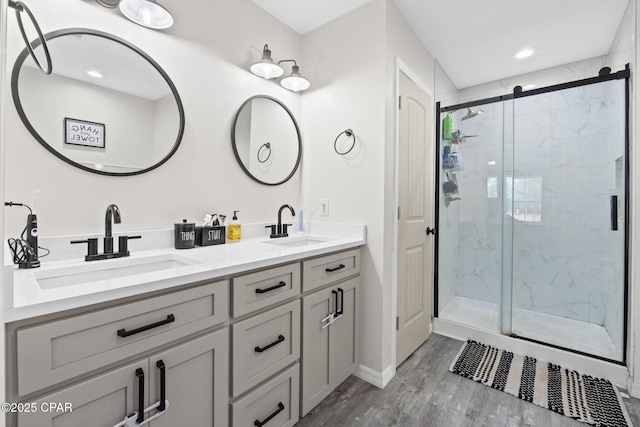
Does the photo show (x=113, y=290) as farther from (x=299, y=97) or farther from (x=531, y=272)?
(x=531, y=272)

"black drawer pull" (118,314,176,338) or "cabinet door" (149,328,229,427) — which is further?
"cabinet door" (149,328,229,427)

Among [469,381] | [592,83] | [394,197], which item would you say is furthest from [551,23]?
[469,381]

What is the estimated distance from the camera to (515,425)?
155 cm

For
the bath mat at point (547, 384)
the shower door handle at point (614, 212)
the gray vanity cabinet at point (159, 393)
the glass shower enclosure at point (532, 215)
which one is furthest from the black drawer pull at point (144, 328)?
the shower door handle at point (614, 212)

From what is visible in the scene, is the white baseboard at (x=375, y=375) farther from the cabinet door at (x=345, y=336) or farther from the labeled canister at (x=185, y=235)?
the labeled canister at (x=185, y=235)

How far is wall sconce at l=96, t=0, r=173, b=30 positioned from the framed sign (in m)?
0.55

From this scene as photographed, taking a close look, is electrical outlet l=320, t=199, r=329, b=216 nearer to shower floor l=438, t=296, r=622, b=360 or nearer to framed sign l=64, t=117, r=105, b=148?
framed sign l=64, t=117, r=105, b=148

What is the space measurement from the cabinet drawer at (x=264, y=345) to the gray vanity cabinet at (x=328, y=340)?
0.09 meters

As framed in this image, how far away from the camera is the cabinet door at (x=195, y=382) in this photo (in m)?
0.98

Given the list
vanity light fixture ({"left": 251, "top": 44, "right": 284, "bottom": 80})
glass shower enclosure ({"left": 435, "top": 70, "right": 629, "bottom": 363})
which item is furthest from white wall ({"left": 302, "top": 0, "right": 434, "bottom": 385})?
glass shower enclosure ({"left": 435, "top": 70, "right": 629, "bottom": 363})

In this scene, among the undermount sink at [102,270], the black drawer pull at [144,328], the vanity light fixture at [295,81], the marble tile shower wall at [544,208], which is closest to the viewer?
the black drawer pull at [144,328]

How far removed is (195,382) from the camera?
1.06 meters

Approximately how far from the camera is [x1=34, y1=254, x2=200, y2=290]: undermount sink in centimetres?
110

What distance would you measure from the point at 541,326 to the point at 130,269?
3.00 metres
